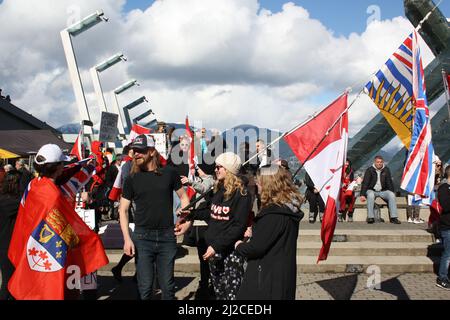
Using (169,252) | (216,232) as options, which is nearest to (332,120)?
(216,232)

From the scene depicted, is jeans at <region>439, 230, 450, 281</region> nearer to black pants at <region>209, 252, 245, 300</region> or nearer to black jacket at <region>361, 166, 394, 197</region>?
black pants at <region>209, 252, 245, 300</region>

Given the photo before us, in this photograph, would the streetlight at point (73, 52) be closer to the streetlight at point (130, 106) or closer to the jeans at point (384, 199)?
the jeans at point (384, 199)

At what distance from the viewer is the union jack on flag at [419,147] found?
5531 millimetres

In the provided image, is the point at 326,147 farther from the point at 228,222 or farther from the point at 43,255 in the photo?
the point at 43,255

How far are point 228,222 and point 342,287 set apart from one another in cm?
333

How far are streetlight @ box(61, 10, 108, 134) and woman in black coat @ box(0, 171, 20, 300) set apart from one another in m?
19.0

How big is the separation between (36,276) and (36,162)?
986 mm

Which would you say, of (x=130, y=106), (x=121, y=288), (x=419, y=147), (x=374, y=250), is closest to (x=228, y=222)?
(x=419, y=147)

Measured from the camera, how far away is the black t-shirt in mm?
4387

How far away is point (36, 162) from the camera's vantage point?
4.00m

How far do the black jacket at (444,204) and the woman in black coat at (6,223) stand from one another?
18.7ft

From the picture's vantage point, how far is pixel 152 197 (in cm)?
441

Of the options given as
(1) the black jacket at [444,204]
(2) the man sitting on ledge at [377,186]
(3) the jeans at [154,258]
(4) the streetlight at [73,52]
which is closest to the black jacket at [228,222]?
(3) the jeans at [154,258]
